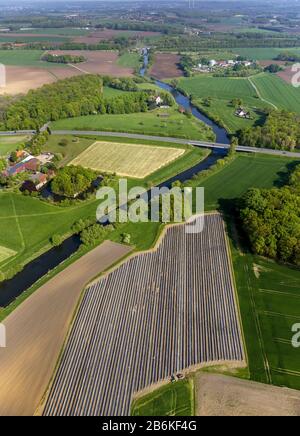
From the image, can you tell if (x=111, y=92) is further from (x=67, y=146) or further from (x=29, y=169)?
(x=29, y=169)

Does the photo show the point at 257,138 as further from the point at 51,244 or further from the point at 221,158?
the point at 51,244

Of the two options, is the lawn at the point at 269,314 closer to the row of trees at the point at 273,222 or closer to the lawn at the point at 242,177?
the row of trees at the point at 273,222

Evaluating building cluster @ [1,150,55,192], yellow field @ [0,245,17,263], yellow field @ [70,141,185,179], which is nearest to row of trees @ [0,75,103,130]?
building cluster @ [1,150,55,192]

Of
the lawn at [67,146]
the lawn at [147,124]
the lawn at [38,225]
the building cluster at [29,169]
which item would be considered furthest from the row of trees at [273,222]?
the lawn at [67,146]

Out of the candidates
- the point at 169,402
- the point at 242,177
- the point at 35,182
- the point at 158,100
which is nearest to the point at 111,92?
the point at 158,100

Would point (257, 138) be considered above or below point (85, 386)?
above

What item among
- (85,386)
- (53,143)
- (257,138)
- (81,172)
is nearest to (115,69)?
(53,143)
